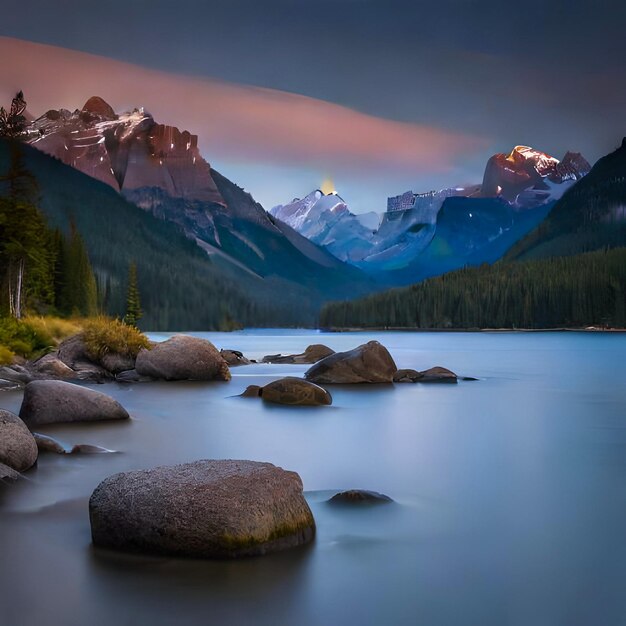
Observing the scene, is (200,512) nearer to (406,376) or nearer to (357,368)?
(357,368)

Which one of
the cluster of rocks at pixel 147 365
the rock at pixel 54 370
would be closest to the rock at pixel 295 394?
the cluster of rocks at pixel 147 365

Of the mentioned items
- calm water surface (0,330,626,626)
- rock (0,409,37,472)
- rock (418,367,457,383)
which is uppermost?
rock (0,409,37,472)

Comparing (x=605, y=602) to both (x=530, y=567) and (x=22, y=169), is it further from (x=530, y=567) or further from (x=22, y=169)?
(x=22, y=169)

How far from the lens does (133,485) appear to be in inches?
404

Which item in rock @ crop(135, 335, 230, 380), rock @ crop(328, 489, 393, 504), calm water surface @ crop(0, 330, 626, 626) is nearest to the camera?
calm water surface @ crop(0, 330, 626, 626)

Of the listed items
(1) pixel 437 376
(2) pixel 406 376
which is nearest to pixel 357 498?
(2) pixel 406 376

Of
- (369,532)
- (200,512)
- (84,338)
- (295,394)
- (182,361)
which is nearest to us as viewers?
(200,512)

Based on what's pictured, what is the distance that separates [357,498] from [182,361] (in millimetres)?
25233

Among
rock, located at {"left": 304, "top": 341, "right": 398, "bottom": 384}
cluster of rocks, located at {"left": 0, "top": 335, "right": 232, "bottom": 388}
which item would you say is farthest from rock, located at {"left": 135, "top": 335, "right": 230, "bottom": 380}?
rock, located at {"left": 304, "top": 341, "right": 398, "bottom": 384}

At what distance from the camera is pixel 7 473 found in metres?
14.1

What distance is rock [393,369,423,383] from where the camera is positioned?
131 ft

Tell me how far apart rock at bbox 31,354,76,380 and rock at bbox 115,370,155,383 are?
2265 mm

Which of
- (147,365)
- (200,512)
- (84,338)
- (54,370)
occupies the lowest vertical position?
(200,512)

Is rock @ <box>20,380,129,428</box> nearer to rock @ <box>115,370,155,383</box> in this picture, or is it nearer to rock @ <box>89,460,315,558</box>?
rock @ <box>89,460,315,558</box>
